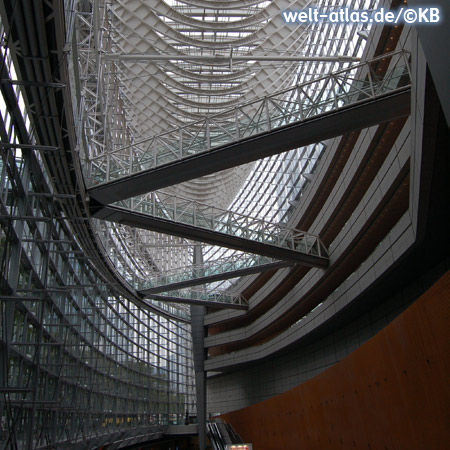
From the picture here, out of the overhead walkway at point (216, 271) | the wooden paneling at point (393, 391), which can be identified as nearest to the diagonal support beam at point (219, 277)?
the overhead walkway at point (216, 271)

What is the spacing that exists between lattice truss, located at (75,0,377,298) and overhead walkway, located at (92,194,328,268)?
3398 mm

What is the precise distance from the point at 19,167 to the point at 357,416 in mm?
12804

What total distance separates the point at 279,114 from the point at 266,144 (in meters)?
1.19

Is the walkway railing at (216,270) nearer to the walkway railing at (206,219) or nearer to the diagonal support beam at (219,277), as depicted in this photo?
the diagonal support beam at (219,277)

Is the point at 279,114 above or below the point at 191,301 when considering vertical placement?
above

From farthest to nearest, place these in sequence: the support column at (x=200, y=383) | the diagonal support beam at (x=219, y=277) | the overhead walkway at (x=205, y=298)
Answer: the support column at (x=200, y=383) < the overhead walkway at (x=205, y=298) < the diagonal support beam at (x=219, y=277)

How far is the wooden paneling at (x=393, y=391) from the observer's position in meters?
9.40

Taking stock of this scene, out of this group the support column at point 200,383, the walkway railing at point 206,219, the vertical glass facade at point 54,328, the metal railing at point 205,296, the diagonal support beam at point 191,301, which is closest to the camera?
the vertical glass facade at point 54,328

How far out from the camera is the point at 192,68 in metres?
36.0

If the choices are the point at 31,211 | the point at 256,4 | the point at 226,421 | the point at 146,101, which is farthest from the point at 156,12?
the point at 226,421

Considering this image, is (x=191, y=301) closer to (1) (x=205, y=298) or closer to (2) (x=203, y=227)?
(1) (x=205, y=298)

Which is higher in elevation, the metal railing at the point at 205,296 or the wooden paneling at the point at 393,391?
the metal railing at the point at 205,296

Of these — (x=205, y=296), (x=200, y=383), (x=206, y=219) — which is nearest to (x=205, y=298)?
Result: (x=205, y=296)

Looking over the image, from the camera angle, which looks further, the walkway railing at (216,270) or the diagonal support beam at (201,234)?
the walkway railing at (216,270)
